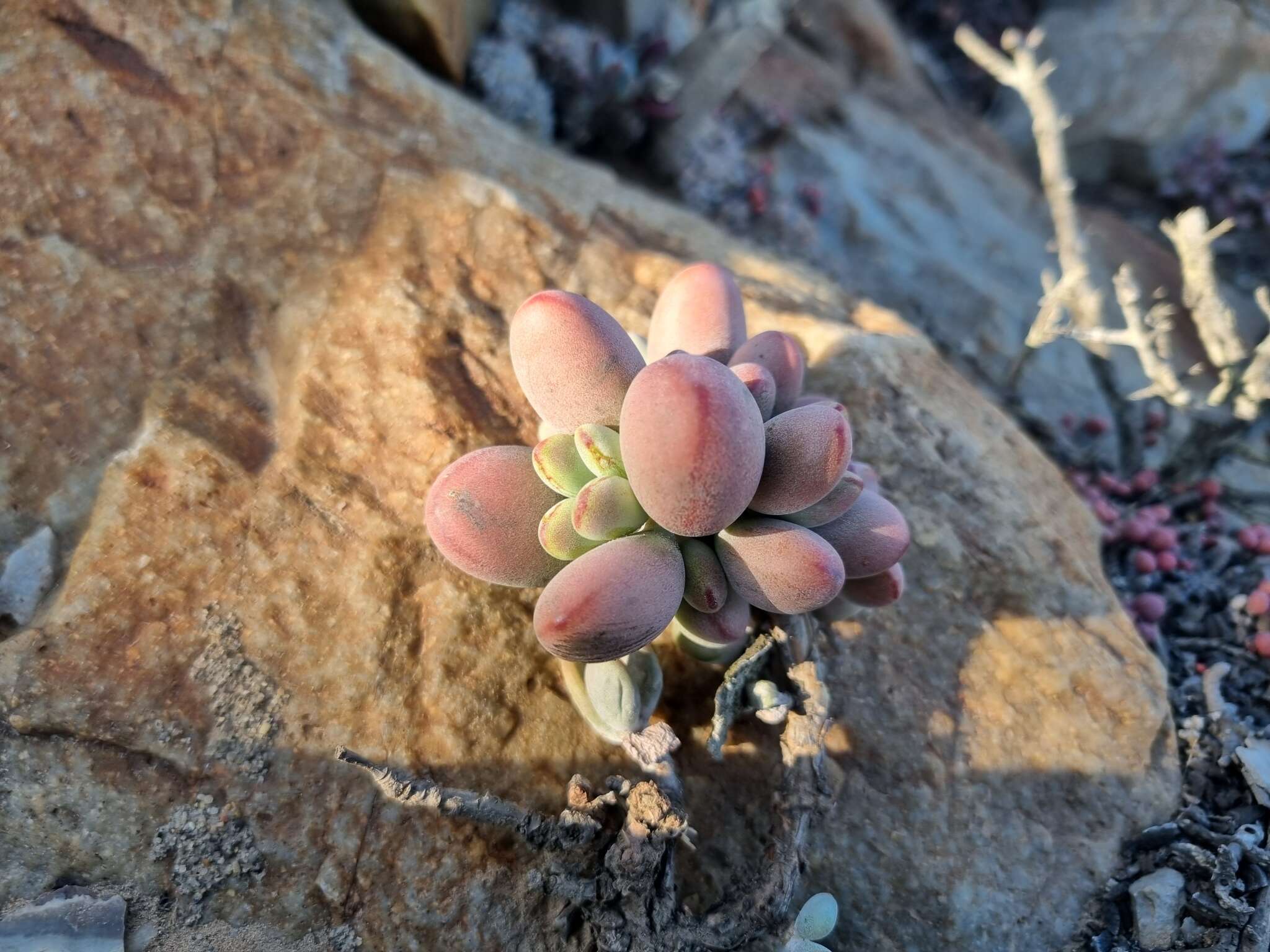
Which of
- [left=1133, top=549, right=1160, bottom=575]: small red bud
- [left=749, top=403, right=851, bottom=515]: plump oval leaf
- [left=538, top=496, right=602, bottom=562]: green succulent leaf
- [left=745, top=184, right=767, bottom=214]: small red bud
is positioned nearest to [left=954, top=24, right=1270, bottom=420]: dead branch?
[left=1133, top=549, right=1160, bottom=575]: small red bud

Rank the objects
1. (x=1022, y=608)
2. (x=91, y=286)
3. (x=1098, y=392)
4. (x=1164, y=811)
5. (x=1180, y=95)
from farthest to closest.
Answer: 1. (x=1180, y=95)
2. (x=1098, y=392)
3. (x=1022, y=608)
4. (x=1164, y=811)
5. (x=91, y=286)

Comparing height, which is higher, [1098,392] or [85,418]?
[1098,392]

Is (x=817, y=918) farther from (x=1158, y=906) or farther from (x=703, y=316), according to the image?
(x=703, y=316)

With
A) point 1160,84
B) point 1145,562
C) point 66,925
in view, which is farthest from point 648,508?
point 1160,84

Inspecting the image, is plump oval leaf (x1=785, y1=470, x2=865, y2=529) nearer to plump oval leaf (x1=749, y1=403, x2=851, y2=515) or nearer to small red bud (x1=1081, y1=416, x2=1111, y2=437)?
plump oval leaf (x1=749, y1=403, x2=851, y2=515)

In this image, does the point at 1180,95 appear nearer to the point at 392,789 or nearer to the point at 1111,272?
the point at 1111,272

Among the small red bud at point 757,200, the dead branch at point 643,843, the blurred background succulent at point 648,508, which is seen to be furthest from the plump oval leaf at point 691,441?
the small red bud at point 757,200

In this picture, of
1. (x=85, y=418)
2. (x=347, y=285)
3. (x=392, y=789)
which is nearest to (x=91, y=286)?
(x=85, y=418)
